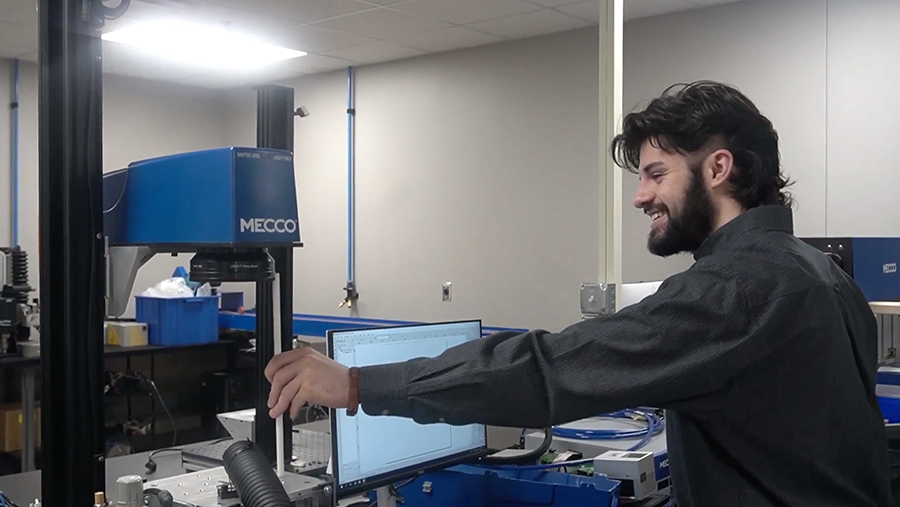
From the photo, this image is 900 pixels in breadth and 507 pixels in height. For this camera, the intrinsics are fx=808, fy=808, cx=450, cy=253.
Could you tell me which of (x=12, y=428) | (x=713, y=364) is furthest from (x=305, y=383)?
(x=12, y=428)

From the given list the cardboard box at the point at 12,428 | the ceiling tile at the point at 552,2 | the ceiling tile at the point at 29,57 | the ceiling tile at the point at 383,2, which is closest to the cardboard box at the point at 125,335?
the cardboard box at the point at 12,428

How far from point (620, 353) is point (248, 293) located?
5563 millimetres

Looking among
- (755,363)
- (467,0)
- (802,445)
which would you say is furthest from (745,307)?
(467,0)

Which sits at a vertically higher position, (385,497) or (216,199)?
(216,199)

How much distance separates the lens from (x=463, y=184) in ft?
16.6

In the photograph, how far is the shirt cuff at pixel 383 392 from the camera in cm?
90

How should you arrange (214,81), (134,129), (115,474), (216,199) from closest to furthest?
(216,199) < (115,474) < (134,129) < (214,81)

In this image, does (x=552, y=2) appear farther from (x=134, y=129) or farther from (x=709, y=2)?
(x=134, y=129)

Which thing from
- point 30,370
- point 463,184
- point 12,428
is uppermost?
Result: point 463,184

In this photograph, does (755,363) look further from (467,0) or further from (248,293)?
(248,293)

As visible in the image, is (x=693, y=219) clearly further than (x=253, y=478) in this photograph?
Yes

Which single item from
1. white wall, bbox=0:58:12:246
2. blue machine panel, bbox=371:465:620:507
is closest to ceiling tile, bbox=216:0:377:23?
white wall, bbox=0:58:12:246

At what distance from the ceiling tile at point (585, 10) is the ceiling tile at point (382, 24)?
0.70m

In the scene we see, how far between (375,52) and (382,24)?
739 mm
